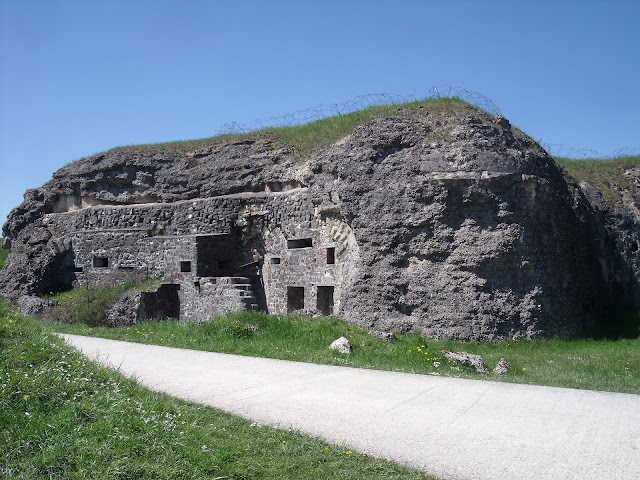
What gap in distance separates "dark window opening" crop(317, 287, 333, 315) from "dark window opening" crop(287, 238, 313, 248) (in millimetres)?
1421

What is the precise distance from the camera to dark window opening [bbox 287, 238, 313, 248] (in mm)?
16575

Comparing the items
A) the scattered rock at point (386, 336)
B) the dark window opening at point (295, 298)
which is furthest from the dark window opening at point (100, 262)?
the scattered rock at point (386, 336)

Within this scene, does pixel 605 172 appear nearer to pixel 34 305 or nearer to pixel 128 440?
pixel 34 305

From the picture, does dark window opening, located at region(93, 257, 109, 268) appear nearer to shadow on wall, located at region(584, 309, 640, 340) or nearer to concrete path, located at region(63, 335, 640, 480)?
concrete path, located at region(63, 335, 640, 480)

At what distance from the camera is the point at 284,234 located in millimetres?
17078

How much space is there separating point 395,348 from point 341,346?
103 cm

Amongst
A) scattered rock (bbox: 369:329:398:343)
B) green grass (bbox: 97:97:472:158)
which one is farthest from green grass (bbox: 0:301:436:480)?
green grass (bbox: 97:97:472:158)

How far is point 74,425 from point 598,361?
904 centimetres

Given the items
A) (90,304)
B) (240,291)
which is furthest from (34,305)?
(240,291)

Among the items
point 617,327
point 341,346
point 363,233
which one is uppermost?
point 363,233

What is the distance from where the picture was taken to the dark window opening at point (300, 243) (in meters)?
16.6

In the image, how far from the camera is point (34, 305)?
59.5 ft

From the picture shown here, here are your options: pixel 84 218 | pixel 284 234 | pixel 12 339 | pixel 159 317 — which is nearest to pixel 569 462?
pixel 12 339

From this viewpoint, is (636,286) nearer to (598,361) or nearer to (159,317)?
(598,361)
